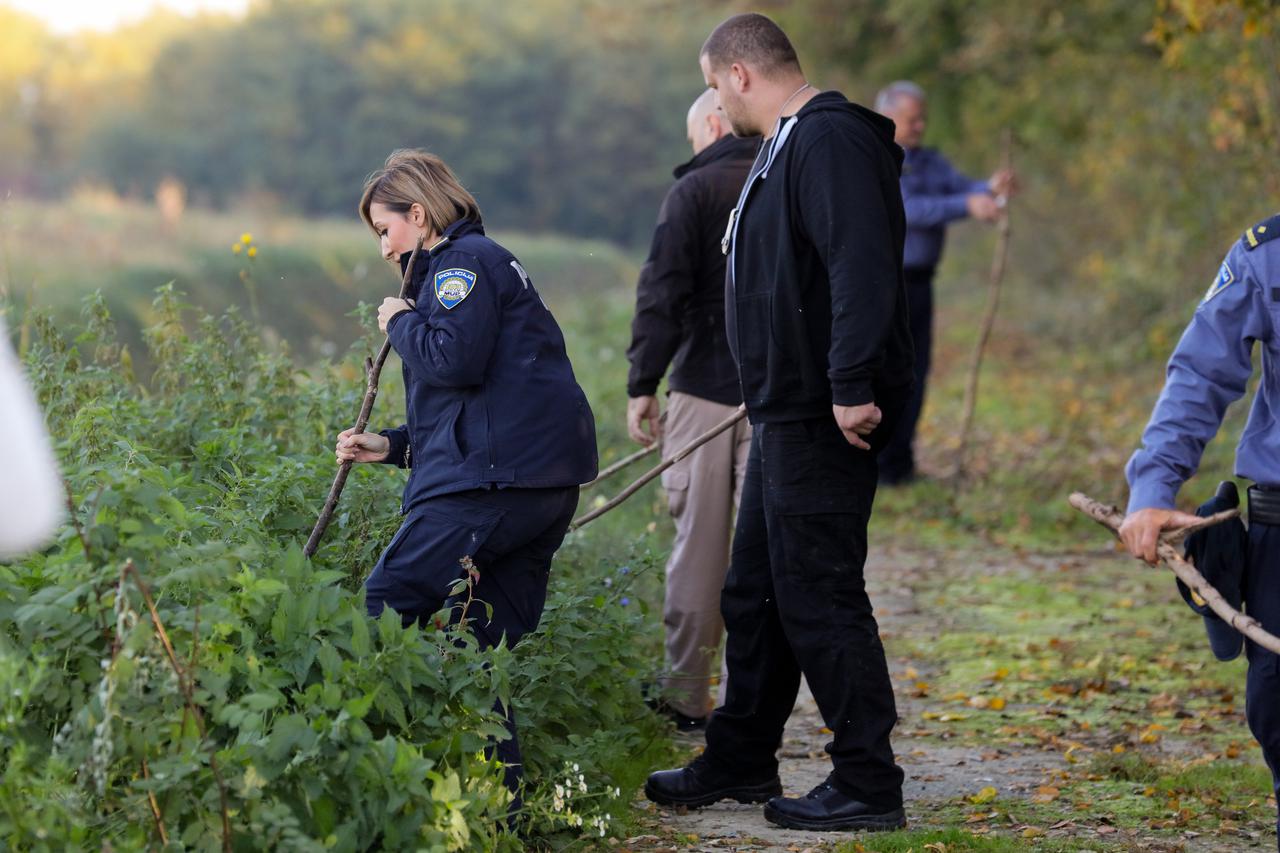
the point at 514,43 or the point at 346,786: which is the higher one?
the point at 514,43

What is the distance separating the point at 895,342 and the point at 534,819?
1.64 m

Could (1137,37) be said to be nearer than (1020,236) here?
Yes

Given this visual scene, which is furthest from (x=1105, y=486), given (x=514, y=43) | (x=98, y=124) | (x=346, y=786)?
(x=514, y=43)

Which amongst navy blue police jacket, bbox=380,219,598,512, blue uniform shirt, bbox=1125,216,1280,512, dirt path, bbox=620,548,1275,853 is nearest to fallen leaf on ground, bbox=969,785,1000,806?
dirt path, bbox=620,548,1275,853

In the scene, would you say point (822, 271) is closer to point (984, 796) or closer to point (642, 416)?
point (642, 416)

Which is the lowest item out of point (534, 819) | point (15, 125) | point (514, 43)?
point (534, 819)

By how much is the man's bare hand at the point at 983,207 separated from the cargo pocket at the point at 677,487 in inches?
191

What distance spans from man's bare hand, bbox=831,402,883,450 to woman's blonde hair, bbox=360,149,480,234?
3.70 feet

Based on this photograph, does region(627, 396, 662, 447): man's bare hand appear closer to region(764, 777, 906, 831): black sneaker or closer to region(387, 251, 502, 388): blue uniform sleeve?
region(764, 777, 906, 831): black sneaker

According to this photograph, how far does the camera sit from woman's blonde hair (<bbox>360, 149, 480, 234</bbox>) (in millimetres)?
4324

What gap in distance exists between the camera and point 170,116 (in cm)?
8100

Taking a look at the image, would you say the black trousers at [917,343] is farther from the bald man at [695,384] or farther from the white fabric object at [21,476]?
the white fabric object at [21,476]

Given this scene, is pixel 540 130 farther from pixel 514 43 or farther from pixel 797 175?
pixel 797 175

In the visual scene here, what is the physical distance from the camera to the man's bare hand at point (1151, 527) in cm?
363
